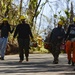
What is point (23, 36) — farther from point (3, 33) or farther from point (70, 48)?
point (70, 48)

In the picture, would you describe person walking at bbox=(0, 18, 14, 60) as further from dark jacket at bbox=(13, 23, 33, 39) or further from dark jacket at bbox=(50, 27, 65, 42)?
dark jacket at bbox=(50, 27, 65, 42)

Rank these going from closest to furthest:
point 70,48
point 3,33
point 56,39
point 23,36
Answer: point 70,48
point 56,39
point 23,36
point 3,33

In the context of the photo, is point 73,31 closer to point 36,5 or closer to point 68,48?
point 68,48

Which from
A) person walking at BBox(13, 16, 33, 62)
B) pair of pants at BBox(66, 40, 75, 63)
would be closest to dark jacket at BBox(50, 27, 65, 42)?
person walking at BBox(13, 16, 33, 62)

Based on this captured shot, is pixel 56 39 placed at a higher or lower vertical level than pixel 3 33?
lower

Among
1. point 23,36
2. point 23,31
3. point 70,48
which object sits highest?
point 23,31

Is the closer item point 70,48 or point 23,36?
point 70,48

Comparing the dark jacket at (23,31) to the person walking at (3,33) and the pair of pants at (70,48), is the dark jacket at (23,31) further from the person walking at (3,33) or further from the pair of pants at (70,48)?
the pair of pants at (70,48)

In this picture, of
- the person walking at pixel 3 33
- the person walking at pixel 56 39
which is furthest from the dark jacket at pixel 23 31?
the person walking at pixel 3 33

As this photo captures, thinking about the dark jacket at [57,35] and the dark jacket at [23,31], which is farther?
the dark jacket at [23,31]

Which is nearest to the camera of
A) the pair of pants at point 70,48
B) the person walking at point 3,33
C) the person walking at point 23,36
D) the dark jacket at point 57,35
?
the pair of pants at point 70,48

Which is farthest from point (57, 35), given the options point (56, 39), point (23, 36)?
point (23, 36)

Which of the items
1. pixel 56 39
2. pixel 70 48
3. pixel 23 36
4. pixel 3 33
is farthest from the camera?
pixel 3 33

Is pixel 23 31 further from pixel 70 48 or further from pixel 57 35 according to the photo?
pixel 70 48
